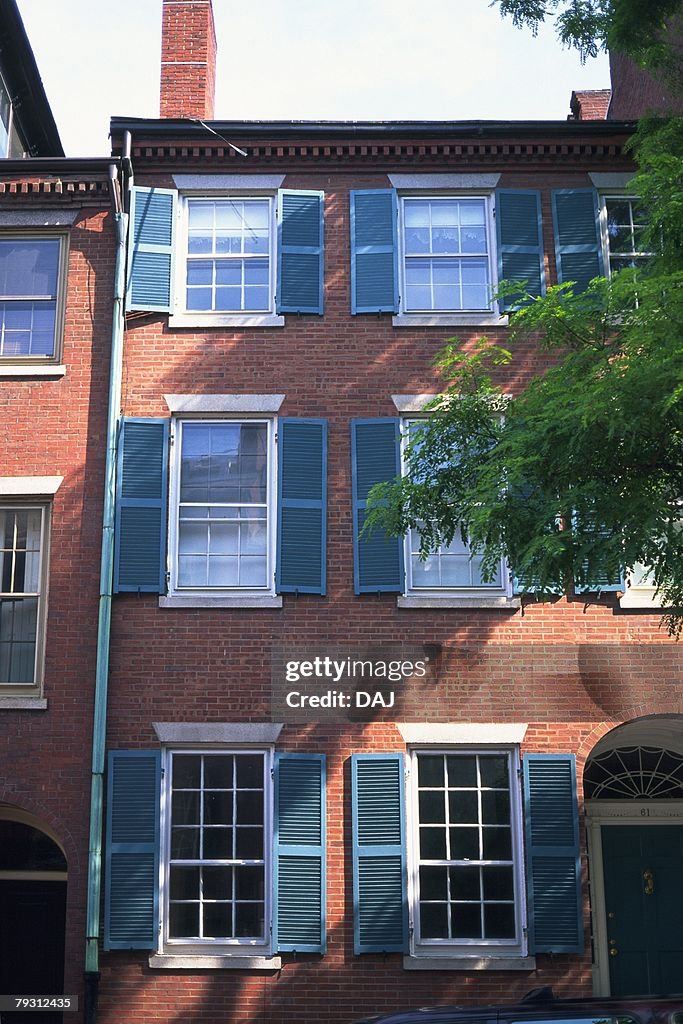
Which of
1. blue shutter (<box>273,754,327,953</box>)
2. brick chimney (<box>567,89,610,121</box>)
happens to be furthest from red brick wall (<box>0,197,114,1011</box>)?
brick chimney (<box>567,89,610,121</box>)

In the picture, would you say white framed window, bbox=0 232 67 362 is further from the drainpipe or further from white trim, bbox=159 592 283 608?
white trim, bbox=159 592 283 608

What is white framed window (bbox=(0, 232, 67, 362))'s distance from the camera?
1526 centimetres

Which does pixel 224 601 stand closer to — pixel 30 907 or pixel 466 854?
pixel 466 854

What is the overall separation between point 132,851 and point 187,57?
1046 cm

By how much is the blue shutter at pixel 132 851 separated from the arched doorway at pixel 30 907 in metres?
1.55

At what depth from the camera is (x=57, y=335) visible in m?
15.2

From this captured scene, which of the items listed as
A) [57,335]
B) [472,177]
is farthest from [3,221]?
[472,177]

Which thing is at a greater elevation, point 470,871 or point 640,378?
point 640,378

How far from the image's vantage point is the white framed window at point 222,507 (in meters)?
14.5

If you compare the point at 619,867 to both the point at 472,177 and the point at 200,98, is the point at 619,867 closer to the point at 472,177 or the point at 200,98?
the point at 472,177

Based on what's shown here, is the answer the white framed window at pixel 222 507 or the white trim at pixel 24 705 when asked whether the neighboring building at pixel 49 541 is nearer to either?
the white trim at pixel 24 705

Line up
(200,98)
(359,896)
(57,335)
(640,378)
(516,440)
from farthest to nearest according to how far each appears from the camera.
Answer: (200,98)
(57,335)
(359,896)
(516,440)
(640,378)

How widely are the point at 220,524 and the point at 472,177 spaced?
5478 millimetres

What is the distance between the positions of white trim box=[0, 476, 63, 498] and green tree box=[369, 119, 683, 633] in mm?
→ 4683
